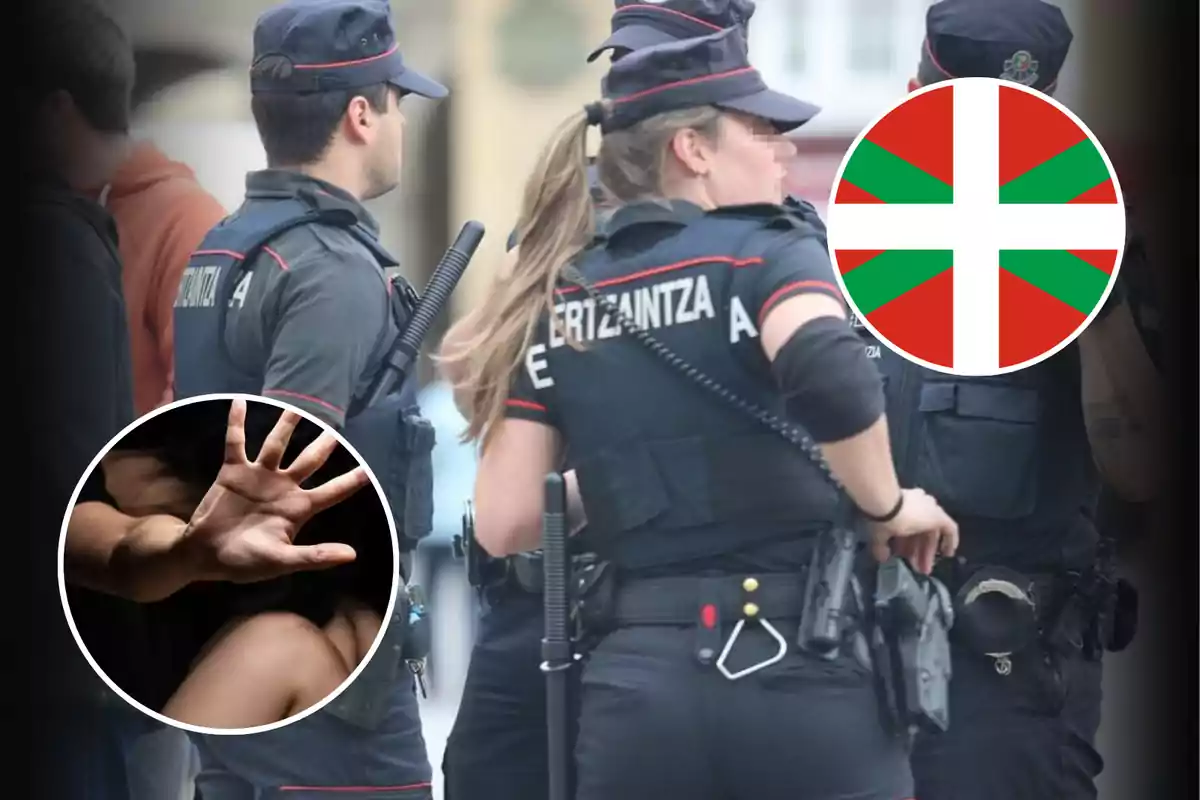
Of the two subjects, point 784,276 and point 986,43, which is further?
point 986,43

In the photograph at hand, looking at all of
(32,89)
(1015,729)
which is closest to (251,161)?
(32,89)

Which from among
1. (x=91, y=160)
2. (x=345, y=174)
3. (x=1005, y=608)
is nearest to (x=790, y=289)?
(x=1005, y=608)

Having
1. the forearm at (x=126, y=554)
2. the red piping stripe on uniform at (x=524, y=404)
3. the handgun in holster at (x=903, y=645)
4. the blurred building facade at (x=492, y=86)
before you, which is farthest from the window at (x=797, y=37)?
the forearm at (x=126, y=554)

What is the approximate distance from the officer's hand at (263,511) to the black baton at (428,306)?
12 cm

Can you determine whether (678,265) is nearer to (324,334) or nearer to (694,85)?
(694,85)

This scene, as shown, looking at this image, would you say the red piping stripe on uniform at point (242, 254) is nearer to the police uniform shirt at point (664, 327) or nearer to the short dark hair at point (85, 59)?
the short dark hair at point (85, 59)

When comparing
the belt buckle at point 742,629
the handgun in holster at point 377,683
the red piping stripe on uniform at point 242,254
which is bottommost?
the handgun in holster at point 377,683

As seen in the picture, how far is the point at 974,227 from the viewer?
2.36 m

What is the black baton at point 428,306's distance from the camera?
236cm

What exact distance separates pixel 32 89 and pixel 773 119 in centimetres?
112

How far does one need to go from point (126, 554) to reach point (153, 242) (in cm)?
47

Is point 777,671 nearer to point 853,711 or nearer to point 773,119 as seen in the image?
point 853,711

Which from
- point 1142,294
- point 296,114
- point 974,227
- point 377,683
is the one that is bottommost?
point 377,683

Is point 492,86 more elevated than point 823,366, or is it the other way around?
point 492,86
